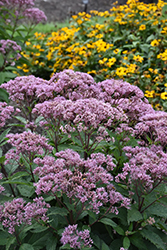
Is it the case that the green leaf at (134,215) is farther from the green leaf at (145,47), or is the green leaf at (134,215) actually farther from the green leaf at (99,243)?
the green leaf at (145,47)

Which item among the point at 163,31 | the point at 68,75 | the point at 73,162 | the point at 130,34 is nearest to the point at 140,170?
the point at 73,162

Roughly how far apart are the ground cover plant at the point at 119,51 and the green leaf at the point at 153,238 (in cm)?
319

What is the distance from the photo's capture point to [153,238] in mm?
2125

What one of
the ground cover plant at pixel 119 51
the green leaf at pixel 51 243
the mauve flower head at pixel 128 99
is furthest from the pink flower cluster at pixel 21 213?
the ground cover plant at pixel 119 51

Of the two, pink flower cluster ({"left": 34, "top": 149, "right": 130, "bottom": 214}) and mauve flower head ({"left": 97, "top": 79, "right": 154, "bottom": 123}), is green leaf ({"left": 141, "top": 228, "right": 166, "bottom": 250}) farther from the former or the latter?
mauve flower head ({"left": 97, "top": 79, "right": 154, "bottom": 123})

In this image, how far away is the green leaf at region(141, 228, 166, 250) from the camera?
2.09 metres

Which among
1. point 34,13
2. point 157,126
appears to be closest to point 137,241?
point 157,126

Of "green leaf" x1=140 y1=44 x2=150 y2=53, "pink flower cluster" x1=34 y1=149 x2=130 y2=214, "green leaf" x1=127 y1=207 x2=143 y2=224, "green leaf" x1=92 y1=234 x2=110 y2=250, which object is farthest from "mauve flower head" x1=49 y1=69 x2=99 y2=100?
"green leaf" x1=140 y1=44 x2=150 y2=53

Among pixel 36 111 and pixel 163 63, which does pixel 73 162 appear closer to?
pixel 36 111

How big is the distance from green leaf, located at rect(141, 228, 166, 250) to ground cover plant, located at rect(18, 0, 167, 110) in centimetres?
319

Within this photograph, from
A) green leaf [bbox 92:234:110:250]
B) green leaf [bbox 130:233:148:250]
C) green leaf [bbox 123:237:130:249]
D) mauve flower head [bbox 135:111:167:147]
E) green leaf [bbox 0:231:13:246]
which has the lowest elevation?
green leaf [bbox 0:231:13:246]

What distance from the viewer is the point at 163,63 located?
5762 mm

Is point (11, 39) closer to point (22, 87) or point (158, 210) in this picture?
point (22, 87)

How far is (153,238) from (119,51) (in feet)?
17.3
